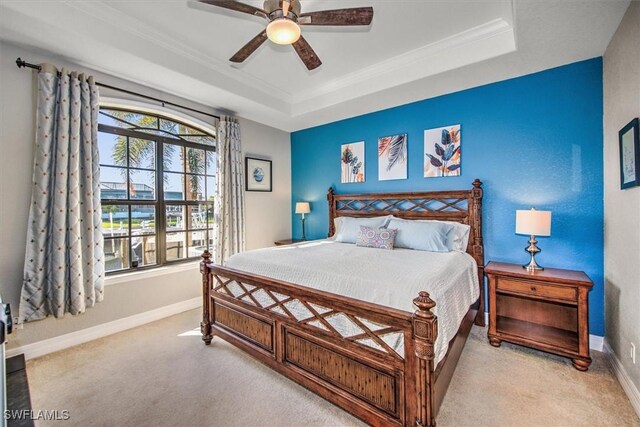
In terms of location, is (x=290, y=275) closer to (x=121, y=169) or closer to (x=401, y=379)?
(x=401, y=379)

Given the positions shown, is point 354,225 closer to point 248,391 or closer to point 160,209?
point 248,391

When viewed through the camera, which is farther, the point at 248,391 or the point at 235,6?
the point at 248,391

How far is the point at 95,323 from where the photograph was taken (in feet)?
9.58

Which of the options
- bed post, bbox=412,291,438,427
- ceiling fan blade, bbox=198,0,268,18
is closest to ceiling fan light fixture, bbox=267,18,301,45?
ceiling fan blade, bbox=198,0,268,18

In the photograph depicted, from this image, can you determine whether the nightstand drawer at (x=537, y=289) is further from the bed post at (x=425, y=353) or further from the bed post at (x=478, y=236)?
the bed post at (x=425, y=353)

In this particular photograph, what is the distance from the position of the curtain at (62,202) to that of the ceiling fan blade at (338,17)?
2305mm

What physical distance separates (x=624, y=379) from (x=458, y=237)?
1.59 m

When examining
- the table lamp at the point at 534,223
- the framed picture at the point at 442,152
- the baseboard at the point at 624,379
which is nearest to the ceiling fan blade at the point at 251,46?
the framed picture at the point at 442,152

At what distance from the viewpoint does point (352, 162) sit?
440 centimetres

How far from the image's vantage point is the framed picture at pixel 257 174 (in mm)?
4480

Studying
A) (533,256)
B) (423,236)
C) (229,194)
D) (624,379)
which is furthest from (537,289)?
(229,194)

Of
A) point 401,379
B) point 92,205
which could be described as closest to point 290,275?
point 401,379

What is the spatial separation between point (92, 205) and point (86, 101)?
39.9 inches

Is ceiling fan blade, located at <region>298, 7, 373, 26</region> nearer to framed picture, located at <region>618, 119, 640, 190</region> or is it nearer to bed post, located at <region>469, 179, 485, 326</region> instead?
framed picture, located at <region>618, 119, 640, 190</region>
